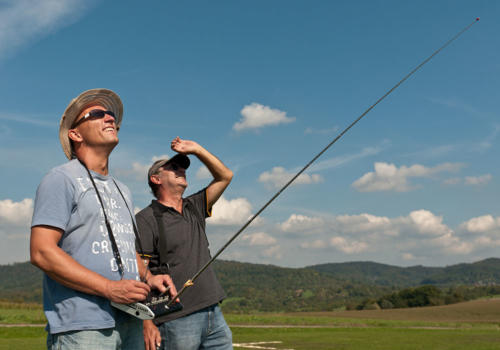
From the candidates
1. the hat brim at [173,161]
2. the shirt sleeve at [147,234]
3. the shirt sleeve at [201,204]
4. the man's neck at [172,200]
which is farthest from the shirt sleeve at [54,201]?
the shirt sleeve at [201,204]

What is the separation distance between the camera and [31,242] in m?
3.02

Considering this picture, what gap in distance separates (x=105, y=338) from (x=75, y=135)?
148 centimetres

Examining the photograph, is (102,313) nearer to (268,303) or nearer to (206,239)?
(206,239)

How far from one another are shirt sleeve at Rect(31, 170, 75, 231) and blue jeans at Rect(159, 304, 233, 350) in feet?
5.99

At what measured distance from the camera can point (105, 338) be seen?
308 cm

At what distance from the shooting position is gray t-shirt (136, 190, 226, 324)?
4.64 meters

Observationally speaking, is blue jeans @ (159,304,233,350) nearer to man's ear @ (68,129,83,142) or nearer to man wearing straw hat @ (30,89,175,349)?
man wearing straw hat @ (30,89,175,349)

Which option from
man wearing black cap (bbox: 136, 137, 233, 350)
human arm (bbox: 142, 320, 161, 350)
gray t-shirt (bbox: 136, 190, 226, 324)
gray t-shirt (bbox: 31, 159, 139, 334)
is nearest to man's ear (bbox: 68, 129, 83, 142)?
gray t-shirt (bbox: 31, 159, 139, 334)

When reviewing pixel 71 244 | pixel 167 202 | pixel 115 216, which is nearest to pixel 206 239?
pixel 167 202

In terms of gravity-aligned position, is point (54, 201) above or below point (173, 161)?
below

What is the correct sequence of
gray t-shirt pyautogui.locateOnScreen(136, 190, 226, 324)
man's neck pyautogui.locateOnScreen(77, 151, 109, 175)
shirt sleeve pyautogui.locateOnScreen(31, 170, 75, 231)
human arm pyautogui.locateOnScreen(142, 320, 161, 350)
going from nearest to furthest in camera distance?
shirt sleeve pyautogui.locateOnScreen(31, 170, 75, 231)
man's neck pyautogui.locateOnScreen(77, 151, 109, 175)
human arm pyautogui.locateOnScreen(142, 320, 161, 350)
gray t-shirt pyautogui.locateOnScreen(136, 190, 226, 324)

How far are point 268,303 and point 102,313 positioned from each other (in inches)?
5971

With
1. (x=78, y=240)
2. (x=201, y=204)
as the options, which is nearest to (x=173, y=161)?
(x=201, y=204)

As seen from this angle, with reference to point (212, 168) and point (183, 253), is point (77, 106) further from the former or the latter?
point (212, 168)
